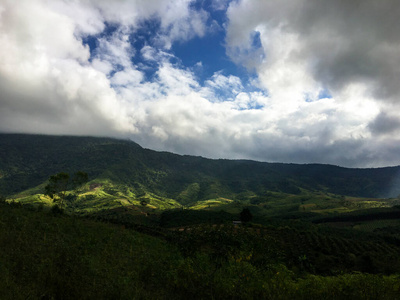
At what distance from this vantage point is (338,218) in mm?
174000

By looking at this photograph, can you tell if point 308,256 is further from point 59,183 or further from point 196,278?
point 59,183

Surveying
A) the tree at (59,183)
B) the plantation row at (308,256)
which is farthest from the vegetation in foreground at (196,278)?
the tree at (59,183)

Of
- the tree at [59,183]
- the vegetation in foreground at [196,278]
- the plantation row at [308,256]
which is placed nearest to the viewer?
the vegetation in foreground at [196,278]

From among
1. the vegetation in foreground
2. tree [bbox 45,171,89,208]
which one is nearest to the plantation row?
the vegetation in foreground

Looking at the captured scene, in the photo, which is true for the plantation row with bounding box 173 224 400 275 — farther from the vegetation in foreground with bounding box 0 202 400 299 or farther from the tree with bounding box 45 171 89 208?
the tree with bounding box 45 171 89 208

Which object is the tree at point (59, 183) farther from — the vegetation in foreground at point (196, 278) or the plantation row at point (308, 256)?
the vegetation in foreground at point (196, 278)

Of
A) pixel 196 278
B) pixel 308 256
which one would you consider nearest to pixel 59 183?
pixel 308 256

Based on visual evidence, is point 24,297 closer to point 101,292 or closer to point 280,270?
point 101,292

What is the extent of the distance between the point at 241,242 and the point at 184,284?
3.97m

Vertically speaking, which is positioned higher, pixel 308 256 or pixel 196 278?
pixel 196 278

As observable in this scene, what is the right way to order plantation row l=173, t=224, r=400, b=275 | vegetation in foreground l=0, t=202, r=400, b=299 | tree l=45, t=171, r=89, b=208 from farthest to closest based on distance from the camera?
tree l=45, t=171, r=89, b=208
plantation row l=173, t=224, r=400, b=275
vegetation in foreground l=0, t=202, r=400, b=299

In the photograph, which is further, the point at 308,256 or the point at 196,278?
the point at 308,256

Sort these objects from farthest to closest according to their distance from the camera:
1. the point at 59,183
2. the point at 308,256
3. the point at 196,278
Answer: the point at 59,183 < the point at 308,256 < the point at 196,278

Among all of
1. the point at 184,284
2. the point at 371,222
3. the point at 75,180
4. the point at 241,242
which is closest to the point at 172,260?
the point at 184,284
